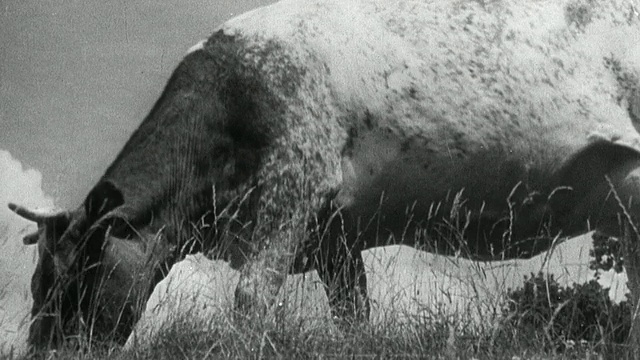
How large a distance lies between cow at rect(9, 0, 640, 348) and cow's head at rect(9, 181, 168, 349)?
12 millimetres

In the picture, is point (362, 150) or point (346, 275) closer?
point (362, 150)

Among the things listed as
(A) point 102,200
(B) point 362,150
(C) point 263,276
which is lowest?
(C) point 263,276

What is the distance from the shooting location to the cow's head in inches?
224

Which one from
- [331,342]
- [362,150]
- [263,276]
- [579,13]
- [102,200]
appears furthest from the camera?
[579,13]

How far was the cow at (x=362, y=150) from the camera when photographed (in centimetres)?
561

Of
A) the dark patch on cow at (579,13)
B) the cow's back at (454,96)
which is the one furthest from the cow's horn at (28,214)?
the dark patch on cow at (579,13)

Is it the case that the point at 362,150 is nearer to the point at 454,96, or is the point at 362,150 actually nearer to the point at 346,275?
the point at 454,96

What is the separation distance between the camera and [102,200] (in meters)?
5.95

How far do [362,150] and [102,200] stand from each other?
1574 mm

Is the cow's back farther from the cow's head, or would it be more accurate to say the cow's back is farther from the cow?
the cow's head

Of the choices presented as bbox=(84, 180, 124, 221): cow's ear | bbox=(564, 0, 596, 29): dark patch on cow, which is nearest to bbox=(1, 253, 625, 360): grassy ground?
bbox=(84, 180, 124, 221): cow's ear

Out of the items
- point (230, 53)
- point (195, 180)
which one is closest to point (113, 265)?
point (195, 180)

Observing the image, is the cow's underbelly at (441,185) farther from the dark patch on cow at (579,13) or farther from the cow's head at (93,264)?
the cow's head at (93,264)

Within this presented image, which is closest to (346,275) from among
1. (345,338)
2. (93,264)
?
(93,264)
